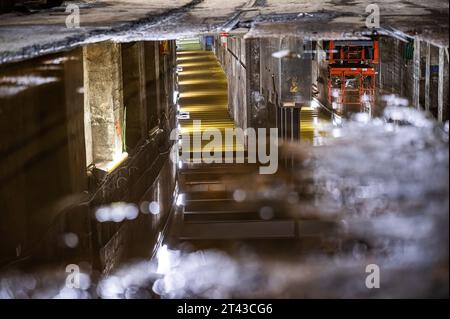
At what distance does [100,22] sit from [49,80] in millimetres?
936

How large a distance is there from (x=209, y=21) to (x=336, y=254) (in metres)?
3.07

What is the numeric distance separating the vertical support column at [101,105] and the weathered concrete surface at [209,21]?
0.81 meters

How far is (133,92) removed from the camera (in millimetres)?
14117

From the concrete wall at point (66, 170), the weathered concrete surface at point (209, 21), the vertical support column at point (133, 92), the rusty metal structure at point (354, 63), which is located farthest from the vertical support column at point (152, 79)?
the weathered concrete surface at point (209, 21)

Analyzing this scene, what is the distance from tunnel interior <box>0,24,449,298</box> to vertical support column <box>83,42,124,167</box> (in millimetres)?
22

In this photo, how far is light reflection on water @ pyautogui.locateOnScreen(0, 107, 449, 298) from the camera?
6895 mm

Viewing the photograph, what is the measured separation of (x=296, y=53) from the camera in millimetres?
12438

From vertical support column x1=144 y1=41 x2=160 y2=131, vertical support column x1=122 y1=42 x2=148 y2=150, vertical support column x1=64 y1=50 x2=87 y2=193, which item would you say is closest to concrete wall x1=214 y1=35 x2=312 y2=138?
vertical support column x1=144 y1=41 x2=160 y2=131

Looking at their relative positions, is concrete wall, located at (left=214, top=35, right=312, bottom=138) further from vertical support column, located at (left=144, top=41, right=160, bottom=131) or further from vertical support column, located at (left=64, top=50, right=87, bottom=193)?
vertical support column, located at (left=64, top=50, right=87, bottom=193)

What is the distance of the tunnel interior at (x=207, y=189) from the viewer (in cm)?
739
